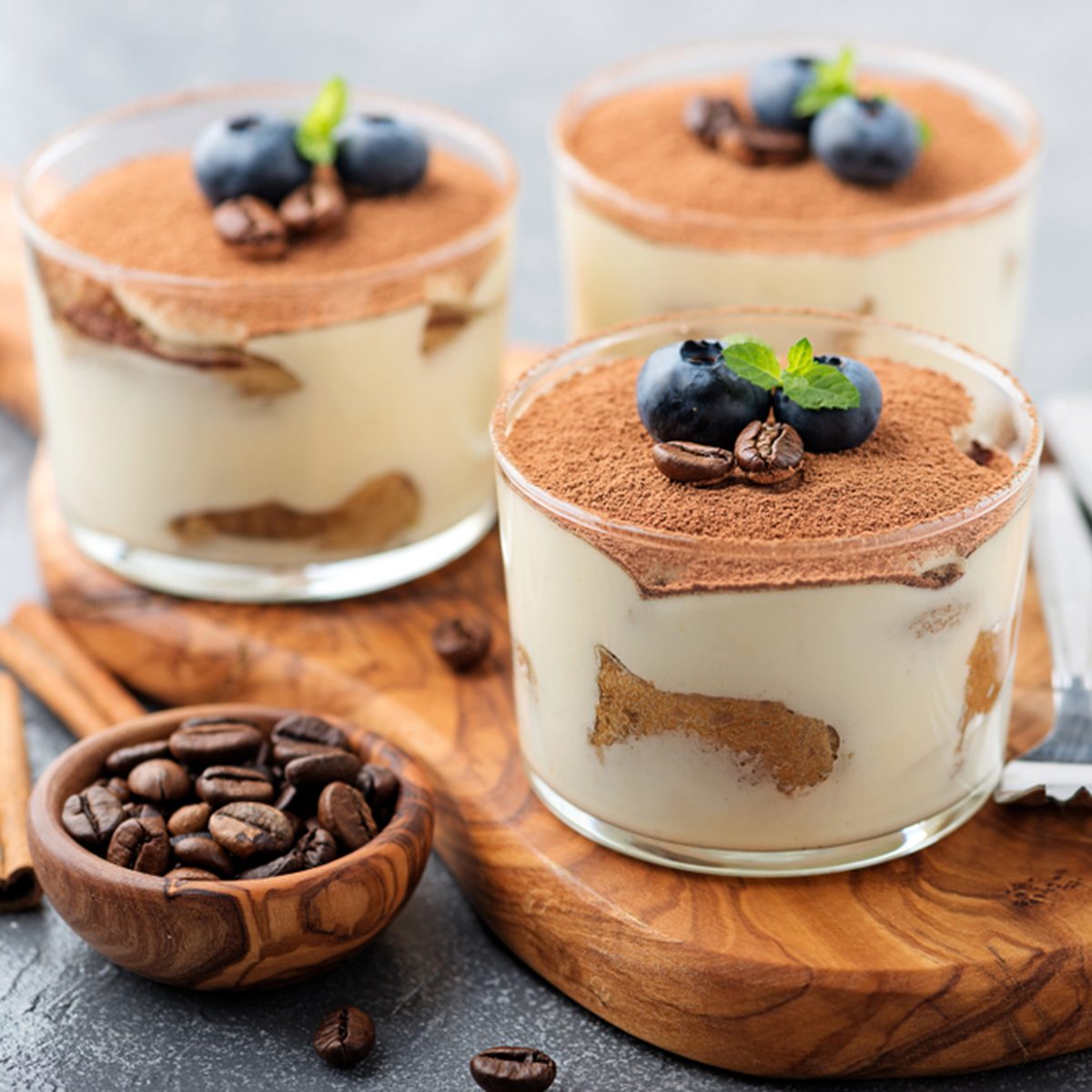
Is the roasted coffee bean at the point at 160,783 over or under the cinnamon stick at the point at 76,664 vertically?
over

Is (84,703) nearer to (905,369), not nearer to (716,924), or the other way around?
(716,924)

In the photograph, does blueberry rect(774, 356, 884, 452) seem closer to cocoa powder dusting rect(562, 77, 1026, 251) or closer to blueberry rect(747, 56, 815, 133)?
cocoa powder dusting rect(562, 77, 1026, 251)

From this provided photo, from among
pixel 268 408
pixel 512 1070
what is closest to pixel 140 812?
pixel 512 1070

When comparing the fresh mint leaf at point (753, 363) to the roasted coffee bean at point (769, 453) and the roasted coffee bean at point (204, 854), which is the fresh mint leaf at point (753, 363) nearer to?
the roasted coffee bean at point (769, 453)

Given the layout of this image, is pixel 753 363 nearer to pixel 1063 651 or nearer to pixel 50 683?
pixel 1063 651

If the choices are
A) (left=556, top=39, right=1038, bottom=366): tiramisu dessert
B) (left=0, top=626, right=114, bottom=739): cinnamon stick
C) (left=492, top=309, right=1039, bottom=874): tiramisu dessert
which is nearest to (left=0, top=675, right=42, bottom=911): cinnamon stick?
(left=0, top=626, right=114, bottom=739): cinnamon stick

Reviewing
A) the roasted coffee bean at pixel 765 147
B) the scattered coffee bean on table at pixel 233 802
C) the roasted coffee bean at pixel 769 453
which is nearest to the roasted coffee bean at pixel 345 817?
the scattered coffee bean on table at pixel 233 802
